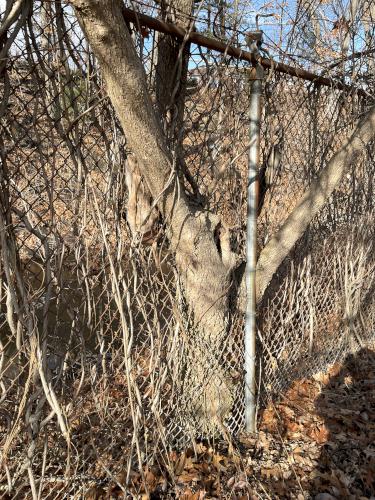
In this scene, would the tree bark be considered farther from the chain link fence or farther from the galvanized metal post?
the chain link fence

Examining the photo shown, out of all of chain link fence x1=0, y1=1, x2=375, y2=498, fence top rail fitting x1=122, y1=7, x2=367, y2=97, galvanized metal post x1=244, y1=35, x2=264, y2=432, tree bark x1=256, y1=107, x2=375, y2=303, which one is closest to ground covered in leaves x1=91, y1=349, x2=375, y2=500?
chain link fence x1=0, y1=1, x2=375, y2=498

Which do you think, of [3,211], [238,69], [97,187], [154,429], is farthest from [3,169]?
[154,429]

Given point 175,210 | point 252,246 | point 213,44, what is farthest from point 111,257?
point 213,44

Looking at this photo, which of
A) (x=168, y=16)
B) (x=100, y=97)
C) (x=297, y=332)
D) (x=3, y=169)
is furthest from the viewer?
(x=297, y=332)

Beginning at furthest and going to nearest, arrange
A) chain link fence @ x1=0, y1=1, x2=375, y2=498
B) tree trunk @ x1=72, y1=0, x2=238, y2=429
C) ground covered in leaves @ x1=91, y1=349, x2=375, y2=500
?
ground covered in leaves @ x1=91, y1=349, x2=375, y2=500
chain link fence @ x1=0, y1=1, x2=375, y2=498
tree trunk @ x1=72, y1=0, x2=238, y2=429

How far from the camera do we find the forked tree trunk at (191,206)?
151 cm

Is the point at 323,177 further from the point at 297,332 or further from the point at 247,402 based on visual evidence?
the point at 247,402

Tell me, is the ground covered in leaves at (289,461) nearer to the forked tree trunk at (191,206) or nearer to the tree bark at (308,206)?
the forked tree trunk at (191,206)

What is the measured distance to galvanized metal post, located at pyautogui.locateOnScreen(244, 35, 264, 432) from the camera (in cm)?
217

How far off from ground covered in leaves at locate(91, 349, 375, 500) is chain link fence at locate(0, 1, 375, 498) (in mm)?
117

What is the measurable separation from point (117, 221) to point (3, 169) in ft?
1.86

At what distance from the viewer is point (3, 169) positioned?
1.63 meters

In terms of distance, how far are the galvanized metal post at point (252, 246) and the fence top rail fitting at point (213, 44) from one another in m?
0.09

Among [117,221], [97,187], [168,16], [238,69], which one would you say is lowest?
[117,221]
